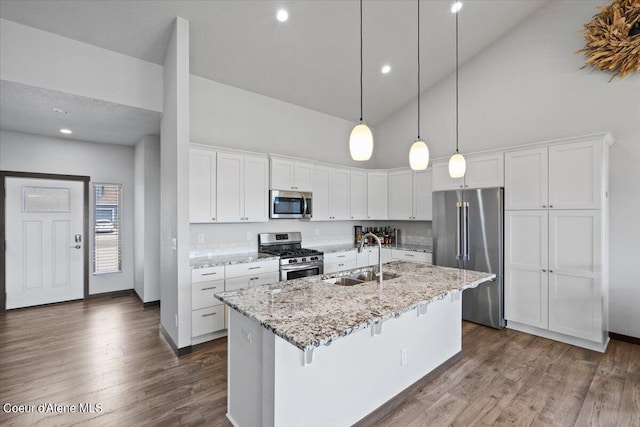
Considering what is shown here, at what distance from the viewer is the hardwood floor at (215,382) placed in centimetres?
229

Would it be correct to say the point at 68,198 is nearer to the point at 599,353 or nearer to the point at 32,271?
the point at 32,271

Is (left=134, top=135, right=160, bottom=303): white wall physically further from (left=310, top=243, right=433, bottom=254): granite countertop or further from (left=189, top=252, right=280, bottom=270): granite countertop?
(left=310, top=243, right=433, bottom=254): granite countertop

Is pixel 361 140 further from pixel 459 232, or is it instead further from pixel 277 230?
pixel 277 230

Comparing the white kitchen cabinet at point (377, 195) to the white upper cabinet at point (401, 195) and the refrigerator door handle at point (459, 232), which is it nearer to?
the white upper cabinet at point (401, 195)

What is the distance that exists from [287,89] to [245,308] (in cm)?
386

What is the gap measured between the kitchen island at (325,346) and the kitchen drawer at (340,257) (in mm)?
2114

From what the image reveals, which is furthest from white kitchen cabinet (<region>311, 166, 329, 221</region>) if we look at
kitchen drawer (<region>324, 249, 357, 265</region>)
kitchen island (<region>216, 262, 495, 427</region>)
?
kitchen island (<region>216, 262, 495, 427</region>)

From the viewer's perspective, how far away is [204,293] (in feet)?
11.5

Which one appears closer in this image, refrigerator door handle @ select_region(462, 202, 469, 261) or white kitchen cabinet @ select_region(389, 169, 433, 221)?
refrigerator door handle @ select_region(462, 202, 469, 261)

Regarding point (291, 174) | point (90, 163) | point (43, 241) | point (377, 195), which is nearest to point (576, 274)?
point (377, 195)

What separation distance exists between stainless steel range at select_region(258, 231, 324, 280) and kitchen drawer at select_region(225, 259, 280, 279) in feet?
0.38

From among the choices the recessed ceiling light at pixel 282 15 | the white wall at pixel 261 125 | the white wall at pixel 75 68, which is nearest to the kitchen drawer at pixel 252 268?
the white wall at pixel 261 125

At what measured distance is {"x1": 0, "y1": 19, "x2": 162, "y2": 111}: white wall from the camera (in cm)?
299

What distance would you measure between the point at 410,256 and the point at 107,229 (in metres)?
5.44
